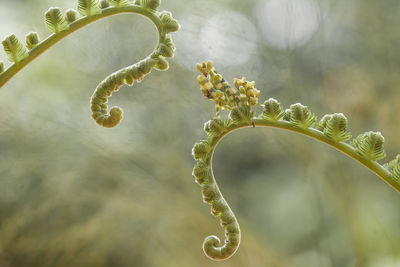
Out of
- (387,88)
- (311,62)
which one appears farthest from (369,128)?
(311,62)

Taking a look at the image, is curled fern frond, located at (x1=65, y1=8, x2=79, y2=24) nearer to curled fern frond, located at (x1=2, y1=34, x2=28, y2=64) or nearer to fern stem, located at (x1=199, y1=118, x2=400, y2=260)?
curled fern frond, located at (x1=2, y1=34, x2=28, y2=64)

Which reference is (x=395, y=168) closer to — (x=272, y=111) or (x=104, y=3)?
(x=272, y=111)

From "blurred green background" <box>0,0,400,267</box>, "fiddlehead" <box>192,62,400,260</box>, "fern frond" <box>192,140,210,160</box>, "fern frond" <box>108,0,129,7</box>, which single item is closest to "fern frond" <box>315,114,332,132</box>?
"fiddlehead" <box>192,62,400,260</box>

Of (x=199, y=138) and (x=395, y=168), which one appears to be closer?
(x=395, y=168)

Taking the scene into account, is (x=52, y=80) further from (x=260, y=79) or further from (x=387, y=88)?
(x=387, y=88)

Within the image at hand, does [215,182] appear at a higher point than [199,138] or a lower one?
higher

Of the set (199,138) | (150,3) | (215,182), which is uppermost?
(150,3)

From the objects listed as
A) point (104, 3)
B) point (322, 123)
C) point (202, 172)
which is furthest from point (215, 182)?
point (104, 3)

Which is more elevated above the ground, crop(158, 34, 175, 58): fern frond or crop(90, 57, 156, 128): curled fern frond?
crop(158, 34, 175, 58): fern frond
